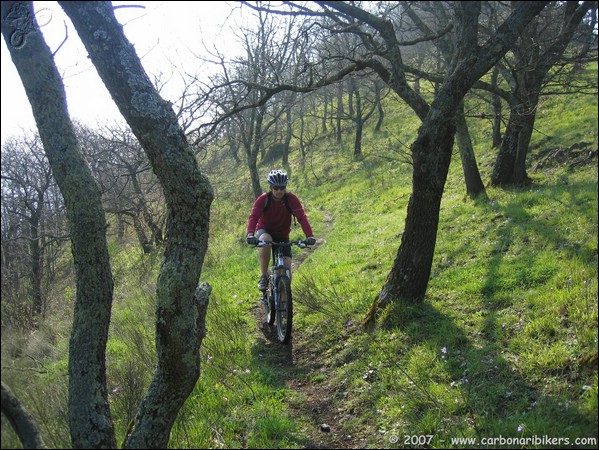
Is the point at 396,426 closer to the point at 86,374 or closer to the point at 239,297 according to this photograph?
the point at 86,374

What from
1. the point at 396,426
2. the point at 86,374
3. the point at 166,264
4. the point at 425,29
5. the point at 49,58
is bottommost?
the point at 396,426

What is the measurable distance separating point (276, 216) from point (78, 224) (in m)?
3.86

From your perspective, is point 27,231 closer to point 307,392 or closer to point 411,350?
point 307,392

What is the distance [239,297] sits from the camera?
9.25 meters

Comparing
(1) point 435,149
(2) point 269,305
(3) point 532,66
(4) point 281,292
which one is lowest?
(2) point 269,305

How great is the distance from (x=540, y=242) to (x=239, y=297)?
5399 mm

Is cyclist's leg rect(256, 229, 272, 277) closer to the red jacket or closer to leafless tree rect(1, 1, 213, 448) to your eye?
the red jacket

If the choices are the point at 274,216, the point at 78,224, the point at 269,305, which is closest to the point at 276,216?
the point at 274,216

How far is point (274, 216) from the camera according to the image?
705cm

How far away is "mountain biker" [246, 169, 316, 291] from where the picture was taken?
6887 mm

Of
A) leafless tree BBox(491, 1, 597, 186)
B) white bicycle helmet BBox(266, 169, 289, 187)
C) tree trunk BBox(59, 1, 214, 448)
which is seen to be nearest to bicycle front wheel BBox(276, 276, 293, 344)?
white bicycle helmet BBox(266, 169, 289, 187)

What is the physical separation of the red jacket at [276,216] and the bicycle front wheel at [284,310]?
32.4 inches

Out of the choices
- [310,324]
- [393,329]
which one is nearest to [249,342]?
[310,324]

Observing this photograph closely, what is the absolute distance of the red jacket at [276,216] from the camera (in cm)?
698
